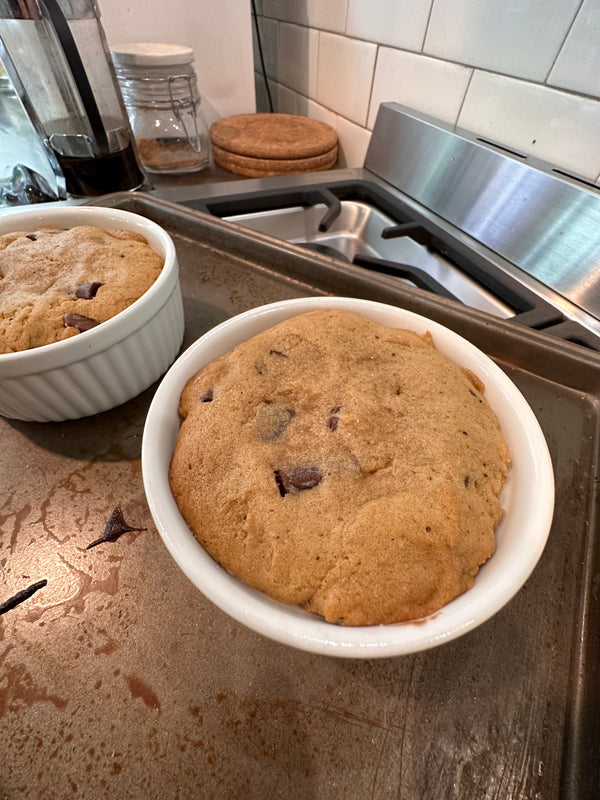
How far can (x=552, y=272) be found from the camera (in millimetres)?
934

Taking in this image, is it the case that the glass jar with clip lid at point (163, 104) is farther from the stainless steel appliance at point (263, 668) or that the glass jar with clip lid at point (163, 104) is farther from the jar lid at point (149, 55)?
the stainless steel appliance at point (263, 668)

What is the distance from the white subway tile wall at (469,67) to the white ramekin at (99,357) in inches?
33.9

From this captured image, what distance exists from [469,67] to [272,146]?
26.2 inches

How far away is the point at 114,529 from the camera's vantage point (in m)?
0.65

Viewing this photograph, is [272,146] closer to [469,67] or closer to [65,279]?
[469,67]

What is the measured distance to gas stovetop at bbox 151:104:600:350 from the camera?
0.89 metres

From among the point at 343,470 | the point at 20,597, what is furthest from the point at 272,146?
the point at 20,597

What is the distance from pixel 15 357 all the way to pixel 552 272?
1042 mm

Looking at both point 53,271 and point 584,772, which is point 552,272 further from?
point 53,271

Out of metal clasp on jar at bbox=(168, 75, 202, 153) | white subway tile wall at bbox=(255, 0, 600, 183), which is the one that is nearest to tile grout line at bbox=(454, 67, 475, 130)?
white subway tile wall at bbox=(255, 0, 600, 183)

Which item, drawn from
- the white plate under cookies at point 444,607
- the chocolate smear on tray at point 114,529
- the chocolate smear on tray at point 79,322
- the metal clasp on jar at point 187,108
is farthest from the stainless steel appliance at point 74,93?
the chocolate smear on tray at point 114,529

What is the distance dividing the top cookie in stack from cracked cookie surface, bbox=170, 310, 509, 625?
106cm

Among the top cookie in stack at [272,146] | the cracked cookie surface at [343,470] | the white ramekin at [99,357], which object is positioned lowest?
the top cookie in stack at [272,146]

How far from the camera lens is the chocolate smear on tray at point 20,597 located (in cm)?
57
